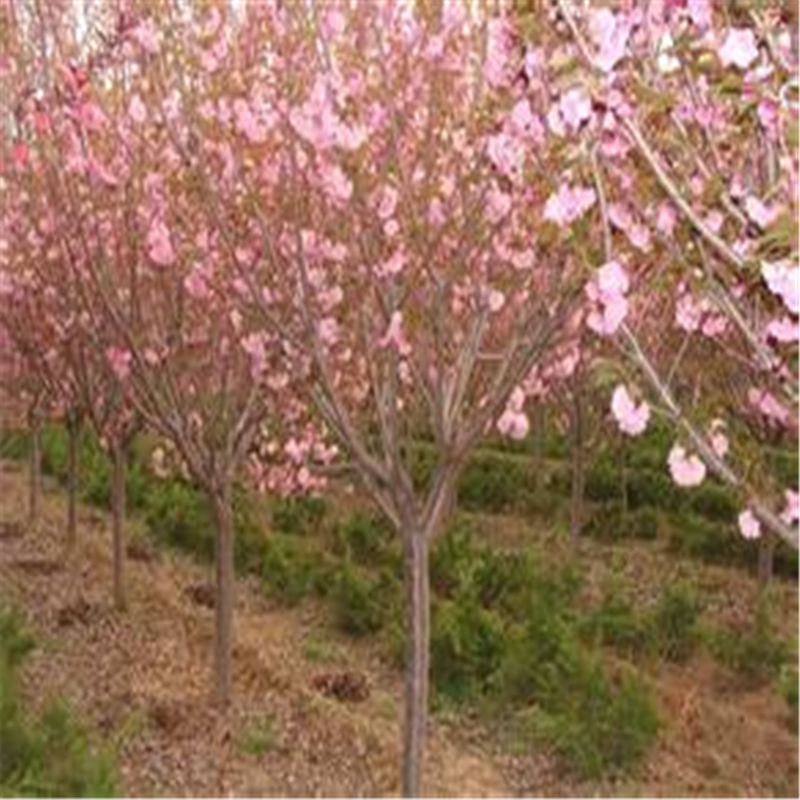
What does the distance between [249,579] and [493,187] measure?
6.65 metres

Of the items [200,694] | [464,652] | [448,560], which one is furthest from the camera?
[448,560]

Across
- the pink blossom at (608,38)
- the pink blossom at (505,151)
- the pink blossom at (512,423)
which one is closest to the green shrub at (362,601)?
the pink blossom at (512,423)

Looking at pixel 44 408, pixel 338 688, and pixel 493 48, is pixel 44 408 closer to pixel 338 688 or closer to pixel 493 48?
pixel 338 688

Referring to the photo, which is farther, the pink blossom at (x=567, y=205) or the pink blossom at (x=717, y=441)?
the pink blossom at (x=567, y=205)

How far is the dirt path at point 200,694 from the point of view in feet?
26.2

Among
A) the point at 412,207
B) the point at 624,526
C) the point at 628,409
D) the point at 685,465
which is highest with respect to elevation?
the point at 412,207

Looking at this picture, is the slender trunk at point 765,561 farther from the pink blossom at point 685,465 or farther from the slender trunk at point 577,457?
the pink blossom at point 685,465

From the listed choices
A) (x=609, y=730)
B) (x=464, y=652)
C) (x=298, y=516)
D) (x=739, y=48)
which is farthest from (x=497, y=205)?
(x=298, y=516)

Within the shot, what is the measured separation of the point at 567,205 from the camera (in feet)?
13.3

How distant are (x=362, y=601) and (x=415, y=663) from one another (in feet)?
A: 14.9

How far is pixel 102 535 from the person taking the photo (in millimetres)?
13641

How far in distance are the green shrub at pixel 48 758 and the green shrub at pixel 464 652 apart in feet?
8.52

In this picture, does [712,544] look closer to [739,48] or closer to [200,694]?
[200,694]

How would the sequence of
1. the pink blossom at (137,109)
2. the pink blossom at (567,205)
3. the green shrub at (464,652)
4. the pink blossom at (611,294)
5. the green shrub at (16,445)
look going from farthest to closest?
the green shrub at (16,445)
the green shrub at (464,652)
the pink blossom at (137,109)
the pink blossom at (567,205)
the pink blossom at (611,294)
